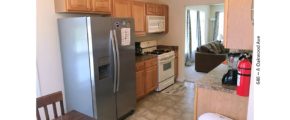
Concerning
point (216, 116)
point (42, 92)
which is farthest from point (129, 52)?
point (216, 116)

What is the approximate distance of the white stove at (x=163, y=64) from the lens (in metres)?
4.15

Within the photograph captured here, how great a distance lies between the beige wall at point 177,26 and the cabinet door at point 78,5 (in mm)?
2608

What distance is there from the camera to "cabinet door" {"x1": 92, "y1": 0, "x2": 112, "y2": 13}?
269 cm

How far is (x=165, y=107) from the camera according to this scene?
11.1ft

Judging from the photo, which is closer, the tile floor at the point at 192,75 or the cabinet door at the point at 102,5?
the cabinet door at the point at 102,5

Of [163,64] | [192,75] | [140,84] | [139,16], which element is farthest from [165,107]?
[192,75]

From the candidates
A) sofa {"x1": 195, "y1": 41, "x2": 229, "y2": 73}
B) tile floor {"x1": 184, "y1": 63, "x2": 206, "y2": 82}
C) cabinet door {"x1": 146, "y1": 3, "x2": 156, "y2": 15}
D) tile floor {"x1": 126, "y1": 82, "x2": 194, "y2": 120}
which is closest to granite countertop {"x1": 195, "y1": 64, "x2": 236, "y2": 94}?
tile floor {"x1": 126, "y1": 82, "x2": 194, "y2": 120}

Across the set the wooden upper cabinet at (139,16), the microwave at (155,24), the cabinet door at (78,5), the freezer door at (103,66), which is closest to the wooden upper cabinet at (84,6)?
the cabinet door at (78,5)

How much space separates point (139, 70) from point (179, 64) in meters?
1.73

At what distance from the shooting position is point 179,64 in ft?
16.1

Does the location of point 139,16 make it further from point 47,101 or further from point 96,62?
point 47,101

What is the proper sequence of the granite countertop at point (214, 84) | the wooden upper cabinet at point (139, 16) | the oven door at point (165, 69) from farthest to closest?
the oven door at point (165, 69) < the wooden upper cabinet at point (139, 16) < the granite countertop at point (214, 84)

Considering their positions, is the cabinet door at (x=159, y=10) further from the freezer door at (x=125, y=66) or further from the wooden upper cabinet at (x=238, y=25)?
the wooden upper cabinet at (x=238, y=25)
